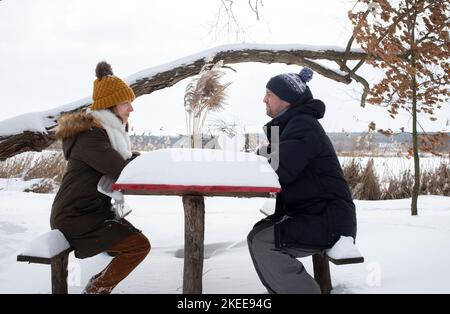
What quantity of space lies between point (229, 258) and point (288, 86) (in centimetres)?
163

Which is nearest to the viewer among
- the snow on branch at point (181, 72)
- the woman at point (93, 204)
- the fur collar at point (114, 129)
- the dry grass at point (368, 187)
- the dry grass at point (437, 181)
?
the woman at point (93, 204)

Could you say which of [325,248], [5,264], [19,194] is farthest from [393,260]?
[19,194]

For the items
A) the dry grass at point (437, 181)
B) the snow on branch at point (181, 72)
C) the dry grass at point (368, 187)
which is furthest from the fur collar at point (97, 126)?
the dry grass at point (437, 181)

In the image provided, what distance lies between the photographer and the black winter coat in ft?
7.25

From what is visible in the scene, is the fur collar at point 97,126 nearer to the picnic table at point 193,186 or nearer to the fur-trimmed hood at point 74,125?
the fur-trimmed hood at point 74,125

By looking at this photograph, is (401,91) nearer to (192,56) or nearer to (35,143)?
(192,56)

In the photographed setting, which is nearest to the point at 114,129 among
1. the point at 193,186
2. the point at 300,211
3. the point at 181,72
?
the point at 193,186

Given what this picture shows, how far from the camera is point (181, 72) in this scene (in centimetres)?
519

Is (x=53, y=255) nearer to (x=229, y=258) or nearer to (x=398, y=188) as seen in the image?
(x=229, y=258)

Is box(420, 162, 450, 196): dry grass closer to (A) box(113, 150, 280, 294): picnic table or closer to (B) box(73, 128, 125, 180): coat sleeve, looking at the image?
(A) box(113, 150, 280, 294): picnic table

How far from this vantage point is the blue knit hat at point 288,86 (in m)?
2.41

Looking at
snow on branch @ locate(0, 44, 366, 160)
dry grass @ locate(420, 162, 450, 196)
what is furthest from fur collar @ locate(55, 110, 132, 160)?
dry grass @ locate(420, 162, 450, 196)

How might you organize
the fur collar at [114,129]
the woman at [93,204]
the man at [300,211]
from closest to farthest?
the man at [300,211]
the woman at [93,204]
the fur collar at [114,129]

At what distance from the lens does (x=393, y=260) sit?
3.19m
